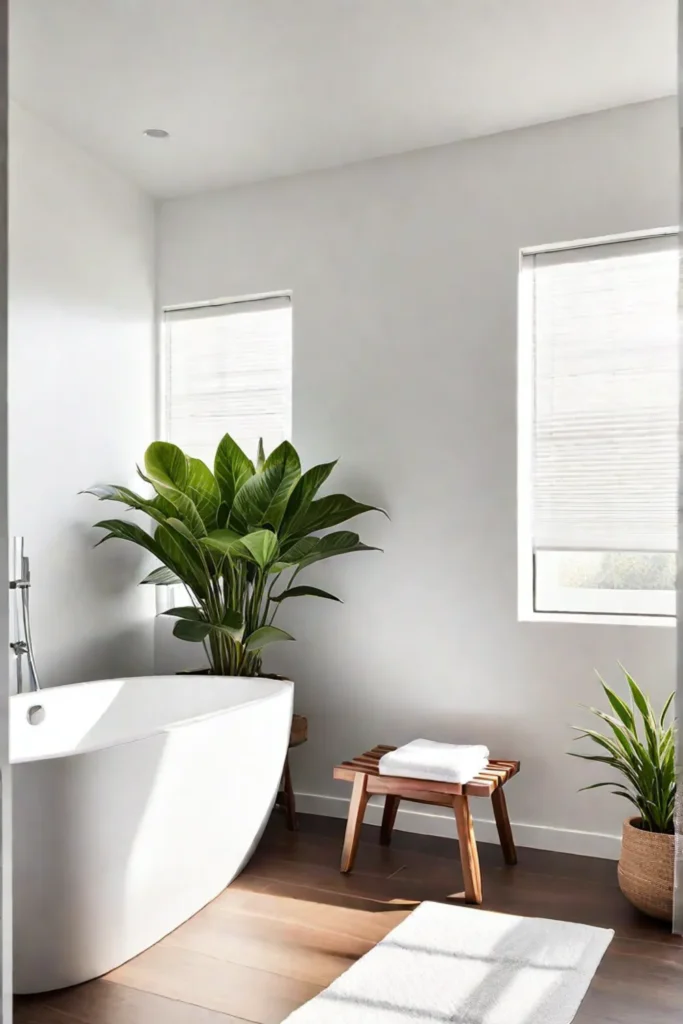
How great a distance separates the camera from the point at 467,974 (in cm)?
241

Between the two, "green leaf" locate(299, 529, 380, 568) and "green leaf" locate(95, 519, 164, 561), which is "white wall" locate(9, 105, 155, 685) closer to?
"green leaf" locate(95, 519, 164, 561)

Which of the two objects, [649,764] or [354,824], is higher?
[649,764]

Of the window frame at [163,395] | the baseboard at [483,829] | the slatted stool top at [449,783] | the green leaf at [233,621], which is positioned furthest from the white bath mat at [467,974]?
the window frame at [163,395]

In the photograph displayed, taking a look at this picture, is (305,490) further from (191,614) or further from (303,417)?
(191,614)

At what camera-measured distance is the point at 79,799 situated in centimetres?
229

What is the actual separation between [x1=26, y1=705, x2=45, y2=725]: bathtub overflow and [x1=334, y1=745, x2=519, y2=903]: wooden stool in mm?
1014

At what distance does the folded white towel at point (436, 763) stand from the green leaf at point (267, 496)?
0.99 metres

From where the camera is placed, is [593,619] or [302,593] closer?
[593,619]

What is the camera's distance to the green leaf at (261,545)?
3283 mm

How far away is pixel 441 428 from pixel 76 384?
1.49 metres

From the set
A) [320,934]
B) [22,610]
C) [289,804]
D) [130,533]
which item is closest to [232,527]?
[130,533]

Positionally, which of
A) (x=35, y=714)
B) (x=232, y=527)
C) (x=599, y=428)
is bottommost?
(x=35, y=714)

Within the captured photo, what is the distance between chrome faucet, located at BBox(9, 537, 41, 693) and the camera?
315cm

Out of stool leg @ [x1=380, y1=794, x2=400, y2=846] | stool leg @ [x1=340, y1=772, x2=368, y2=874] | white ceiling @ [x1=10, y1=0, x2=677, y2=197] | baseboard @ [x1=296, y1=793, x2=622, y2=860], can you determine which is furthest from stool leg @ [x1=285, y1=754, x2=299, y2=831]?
white ceiling @ [x1=10, y1=0, x2=677, y2=197]
